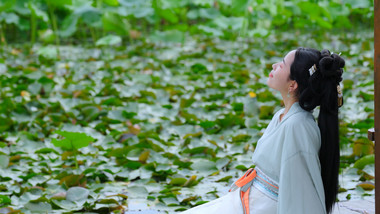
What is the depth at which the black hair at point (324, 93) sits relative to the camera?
5.27 feet

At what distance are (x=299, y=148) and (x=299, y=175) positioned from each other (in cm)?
7

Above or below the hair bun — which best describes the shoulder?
below

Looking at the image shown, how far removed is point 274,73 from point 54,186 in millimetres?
1272

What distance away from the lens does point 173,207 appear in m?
2.42

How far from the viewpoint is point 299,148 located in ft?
5.24

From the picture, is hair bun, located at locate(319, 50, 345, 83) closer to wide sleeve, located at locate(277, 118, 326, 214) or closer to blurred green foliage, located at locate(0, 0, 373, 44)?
wide sleeve, located at locate(277, 118, 326, 214)

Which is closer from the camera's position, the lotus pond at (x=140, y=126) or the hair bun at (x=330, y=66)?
the hair bun at (x=330, y=66)

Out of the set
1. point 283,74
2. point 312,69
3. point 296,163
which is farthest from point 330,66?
point 296,163

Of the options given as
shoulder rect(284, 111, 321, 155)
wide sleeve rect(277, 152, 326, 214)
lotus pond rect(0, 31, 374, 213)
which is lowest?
lotus pond rect(0, 31, 374, 213)

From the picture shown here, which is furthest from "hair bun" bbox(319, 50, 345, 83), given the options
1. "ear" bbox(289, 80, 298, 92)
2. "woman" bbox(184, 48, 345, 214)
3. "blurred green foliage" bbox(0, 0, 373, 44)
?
"blurred green foliage" bbox(0, 0, 373, 44)

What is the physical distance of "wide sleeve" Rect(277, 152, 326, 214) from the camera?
1.59 meters

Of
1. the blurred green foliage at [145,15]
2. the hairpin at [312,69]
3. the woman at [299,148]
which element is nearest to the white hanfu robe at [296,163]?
the woman at [299,148]

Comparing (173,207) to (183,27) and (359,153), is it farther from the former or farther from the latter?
(183,27)

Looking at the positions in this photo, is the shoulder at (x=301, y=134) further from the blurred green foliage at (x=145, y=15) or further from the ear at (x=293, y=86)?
the blurred green foliage at (x=145, y=15)
